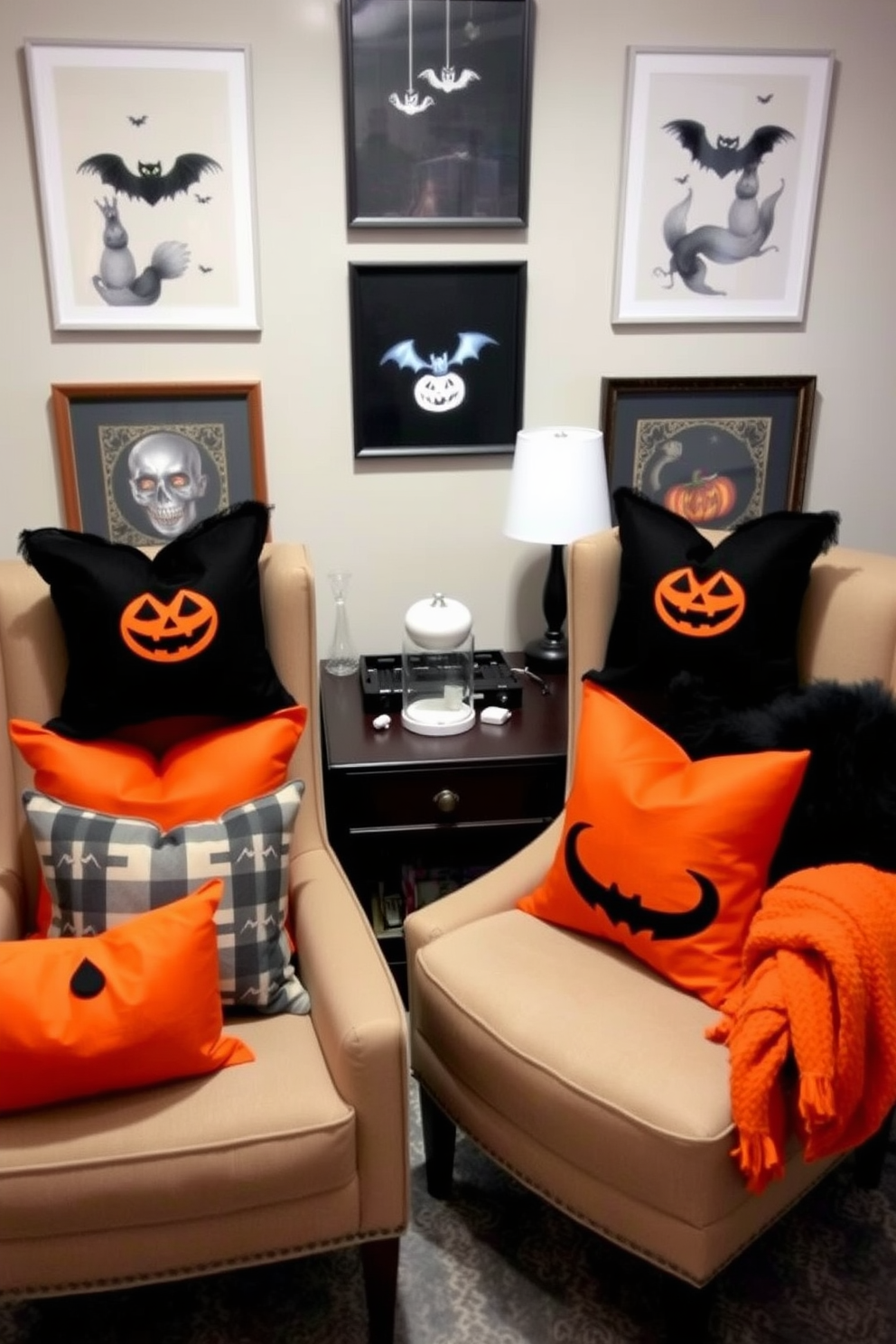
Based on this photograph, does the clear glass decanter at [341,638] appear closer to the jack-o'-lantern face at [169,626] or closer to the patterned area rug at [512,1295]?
the jack-o'-lantern face at [169,626]

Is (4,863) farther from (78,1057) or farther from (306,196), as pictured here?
(306,196)

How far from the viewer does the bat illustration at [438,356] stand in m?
2.09

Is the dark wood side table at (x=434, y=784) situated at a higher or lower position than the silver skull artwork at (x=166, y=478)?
lower

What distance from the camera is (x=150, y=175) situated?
6.28ft

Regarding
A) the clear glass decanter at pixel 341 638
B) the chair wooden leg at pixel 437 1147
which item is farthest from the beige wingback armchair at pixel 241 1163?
the clear glass decanter at pixel 341 638

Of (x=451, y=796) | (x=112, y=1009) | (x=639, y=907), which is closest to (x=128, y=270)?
(x=451, y=796)

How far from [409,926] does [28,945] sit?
0.59m

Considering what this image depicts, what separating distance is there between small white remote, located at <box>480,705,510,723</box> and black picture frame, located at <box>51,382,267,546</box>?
26.6 inches

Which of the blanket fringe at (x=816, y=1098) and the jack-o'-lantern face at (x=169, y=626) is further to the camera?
the jack-o'-lantern face at (x=169, y=626)

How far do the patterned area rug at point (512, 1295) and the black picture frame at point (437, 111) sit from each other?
6.18 feet

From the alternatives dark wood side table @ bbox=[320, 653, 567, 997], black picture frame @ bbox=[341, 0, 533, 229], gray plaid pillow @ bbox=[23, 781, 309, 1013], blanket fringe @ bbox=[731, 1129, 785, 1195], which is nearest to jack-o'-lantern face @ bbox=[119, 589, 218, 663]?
gray plaid pillow @ bbox=[23, 781, 309, 1013]

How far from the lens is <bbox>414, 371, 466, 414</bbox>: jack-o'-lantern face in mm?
2121

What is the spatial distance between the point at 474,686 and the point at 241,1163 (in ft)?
3.53

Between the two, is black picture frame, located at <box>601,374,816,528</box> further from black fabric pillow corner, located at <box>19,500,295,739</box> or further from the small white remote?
black fabric pillow corner, located at <box>19,500,295,739</box>
